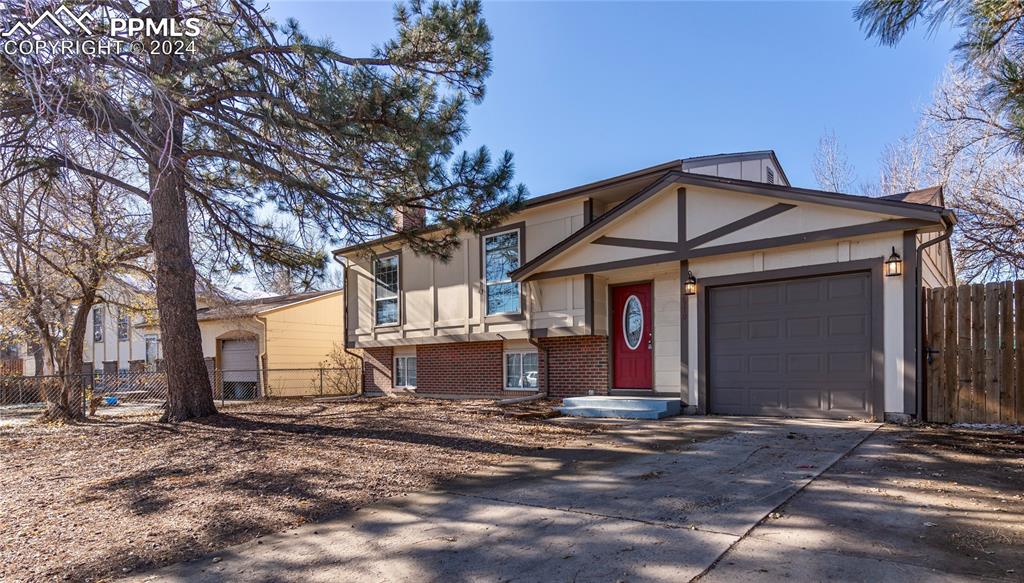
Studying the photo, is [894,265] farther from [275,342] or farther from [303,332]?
[303,332]

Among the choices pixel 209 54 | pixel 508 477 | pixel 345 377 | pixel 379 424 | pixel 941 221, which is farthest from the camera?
pixel 345 377

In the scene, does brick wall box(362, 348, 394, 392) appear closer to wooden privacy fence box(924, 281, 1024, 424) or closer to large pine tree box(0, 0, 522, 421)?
large pine tree box(0, 0, 522, 421)

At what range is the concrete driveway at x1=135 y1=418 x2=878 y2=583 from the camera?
3107 mm

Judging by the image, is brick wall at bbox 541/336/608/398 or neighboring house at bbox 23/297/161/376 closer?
brick wall at bbox 541/336/608/398

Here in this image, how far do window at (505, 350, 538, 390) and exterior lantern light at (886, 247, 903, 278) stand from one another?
699 centimetres

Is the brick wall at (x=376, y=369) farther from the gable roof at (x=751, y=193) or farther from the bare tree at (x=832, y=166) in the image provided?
the bare tree at (x=832, y=166)

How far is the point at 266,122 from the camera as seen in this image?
6910 millimetres

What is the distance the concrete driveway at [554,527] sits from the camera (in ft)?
10.2

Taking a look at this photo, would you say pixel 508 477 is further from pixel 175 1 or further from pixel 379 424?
pixel 175 1

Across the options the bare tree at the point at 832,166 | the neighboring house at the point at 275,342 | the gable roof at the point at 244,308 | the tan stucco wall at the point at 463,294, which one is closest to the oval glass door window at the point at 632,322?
the tan stucco wall at the point at 463,294

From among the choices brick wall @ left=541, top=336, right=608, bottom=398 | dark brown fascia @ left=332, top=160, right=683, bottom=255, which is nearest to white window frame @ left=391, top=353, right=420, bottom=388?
brick wall @ left=541, top=336, right=608, bottom=398

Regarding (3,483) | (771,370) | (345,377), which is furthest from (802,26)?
(345,377)

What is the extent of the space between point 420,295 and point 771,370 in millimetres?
8520

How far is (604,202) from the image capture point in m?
11.7
